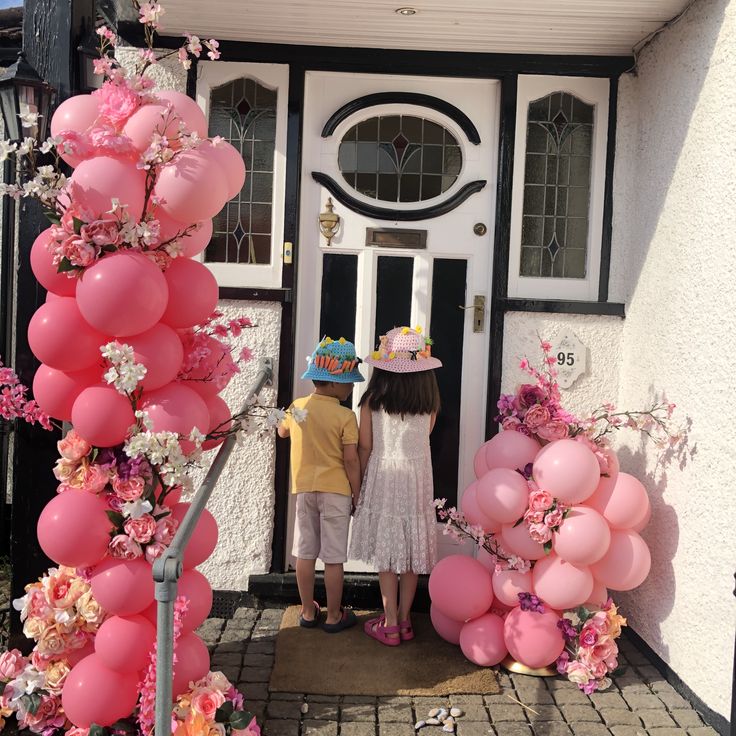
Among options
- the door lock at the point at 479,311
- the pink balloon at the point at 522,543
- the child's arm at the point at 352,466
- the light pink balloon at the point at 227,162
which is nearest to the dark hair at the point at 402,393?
the child's arm at the point at 352,466

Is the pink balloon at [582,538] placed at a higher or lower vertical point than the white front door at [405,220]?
lower

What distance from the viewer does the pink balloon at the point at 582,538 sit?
12.1 feet

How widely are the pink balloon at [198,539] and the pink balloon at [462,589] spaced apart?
1.27 metres

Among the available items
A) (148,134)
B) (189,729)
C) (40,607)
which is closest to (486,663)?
(189,729)

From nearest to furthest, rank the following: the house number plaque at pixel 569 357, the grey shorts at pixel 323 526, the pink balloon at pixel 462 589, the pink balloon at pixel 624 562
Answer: the pink balloon at pixel 624 562
the pink balloon at pixel 462 589
the grey shorts at pixel 323 526
the house number plaque at pixel 569 357

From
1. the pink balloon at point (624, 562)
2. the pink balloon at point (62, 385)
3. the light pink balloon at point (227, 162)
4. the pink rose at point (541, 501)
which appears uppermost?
the light pink balloon at point (227, 162)

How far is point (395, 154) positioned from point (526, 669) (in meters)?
2.88

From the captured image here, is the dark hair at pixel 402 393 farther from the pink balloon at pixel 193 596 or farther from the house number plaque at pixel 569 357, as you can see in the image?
the pink balloon at pixel 193 596

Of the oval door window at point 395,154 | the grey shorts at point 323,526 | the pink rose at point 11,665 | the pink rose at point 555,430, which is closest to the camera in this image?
the pink rose at point 11,665

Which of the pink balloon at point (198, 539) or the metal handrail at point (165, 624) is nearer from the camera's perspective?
the metal handrail at point (165, 624)

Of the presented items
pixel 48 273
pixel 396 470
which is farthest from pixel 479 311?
pixel 48 273

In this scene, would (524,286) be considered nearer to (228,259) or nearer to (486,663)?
(228,259)

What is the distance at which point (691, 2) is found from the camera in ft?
12.6

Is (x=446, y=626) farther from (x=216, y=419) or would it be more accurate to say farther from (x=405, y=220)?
(x=405, y=220)
